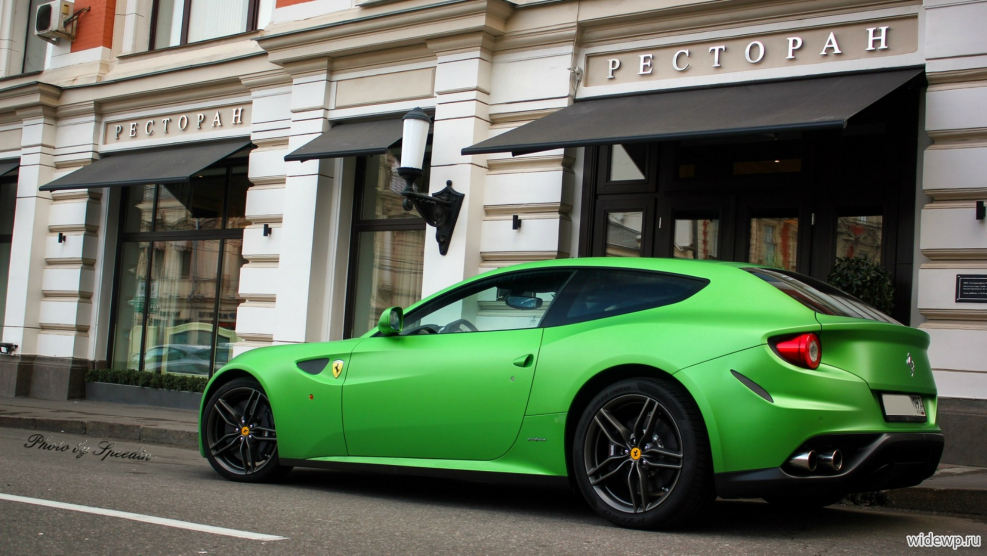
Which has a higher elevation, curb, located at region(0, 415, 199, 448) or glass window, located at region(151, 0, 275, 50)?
glass window, located at region(151, 0, 275, 50)

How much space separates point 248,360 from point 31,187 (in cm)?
1095

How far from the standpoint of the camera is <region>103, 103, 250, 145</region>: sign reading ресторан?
13562 millimetres

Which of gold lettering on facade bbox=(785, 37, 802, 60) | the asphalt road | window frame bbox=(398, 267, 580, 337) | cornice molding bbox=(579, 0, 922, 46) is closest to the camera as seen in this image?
the asphalt road

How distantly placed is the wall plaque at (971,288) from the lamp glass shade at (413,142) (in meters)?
5.12

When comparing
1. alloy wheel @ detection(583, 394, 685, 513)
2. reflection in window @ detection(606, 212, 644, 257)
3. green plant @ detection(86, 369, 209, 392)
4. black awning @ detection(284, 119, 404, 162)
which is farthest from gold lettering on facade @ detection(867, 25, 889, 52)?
green plant @ detection(86, 369, 209, 392)

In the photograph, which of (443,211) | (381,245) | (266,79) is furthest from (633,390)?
(266,79)

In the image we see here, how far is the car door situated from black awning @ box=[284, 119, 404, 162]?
5.34 meters

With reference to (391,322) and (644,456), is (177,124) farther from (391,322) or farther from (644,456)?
(644,456)

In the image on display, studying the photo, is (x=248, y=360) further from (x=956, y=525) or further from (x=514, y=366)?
(x=956, y=525)

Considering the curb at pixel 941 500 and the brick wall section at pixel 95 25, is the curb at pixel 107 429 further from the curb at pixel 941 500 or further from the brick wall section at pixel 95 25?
the brick wall section at pixel 95 25

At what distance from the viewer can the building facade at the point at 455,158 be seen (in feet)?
27.1

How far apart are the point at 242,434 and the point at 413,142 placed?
4.56 m

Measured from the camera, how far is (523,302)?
542 cm

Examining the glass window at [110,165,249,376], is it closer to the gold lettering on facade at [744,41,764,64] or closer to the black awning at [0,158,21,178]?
the black awning at [0,158,21,178]
